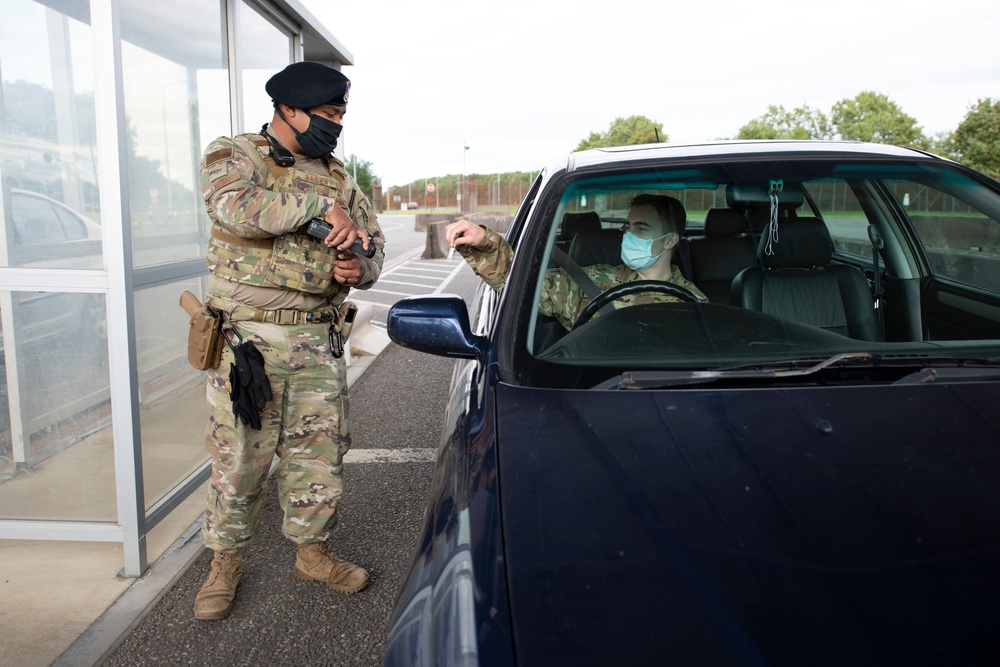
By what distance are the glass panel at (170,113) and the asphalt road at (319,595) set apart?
140 cm

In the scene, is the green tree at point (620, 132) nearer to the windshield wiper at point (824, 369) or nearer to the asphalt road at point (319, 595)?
the asphalt road at point (319, 595)

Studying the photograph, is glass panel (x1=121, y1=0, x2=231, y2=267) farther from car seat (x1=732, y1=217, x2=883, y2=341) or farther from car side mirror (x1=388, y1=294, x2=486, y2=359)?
car seat (x1=732, y1=217, x2=883, y2=341)

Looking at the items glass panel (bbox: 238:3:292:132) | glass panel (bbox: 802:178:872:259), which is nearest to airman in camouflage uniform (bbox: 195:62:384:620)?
glass panel (bbox: 802:178:872:259)


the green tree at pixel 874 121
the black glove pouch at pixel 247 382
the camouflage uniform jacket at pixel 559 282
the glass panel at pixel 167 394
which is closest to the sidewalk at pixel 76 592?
the glass panel at pixel 167 394

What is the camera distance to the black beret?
8.39ft

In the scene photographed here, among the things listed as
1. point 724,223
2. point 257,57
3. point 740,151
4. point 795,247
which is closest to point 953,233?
point 795,247

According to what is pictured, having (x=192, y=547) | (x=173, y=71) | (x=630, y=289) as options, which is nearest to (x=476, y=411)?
(x=630, y=289)

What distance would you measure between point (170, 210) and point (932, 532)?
365 cm

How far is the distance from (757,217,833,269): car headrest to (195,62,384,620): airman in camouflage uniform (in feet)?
4.46

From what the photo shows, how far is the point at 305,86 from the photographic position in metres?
2.57

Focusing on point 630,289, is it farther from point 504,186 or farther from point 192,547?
point 504,186

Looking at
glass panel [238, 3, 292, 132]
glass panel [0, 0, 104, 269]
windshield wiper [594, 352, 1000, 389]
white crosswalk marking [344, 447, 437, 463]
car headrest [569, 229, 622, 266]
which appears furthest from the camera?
glass panel [238, 3, 292, 132]

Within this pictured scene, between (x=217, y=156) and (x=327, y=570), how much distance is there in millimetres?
1529

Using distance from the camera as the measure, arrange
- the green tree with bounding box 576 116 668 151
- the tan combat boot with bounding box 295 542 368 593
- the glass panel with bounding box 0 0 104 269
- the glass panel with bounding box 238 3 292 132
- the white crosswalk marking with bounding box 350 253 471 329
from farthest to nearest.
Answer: the green tree with bounding box 576 116 668 151
the white crosswalk marking with bounding box 350 253 471 329
the glass panel with bounding box 238 3 292 132
the glass panel with bounding box 0 0 104 269
the tan combat boot with bounding box 295 542 368 593
